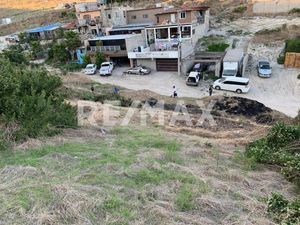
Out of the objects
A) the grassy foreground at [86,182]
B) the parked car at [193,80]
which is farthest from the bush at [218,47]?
the grassy foreground at [86,182]

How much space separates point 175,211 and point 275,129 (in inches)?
287

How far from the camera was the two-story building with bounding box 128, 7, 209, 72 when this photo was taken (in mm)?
28734

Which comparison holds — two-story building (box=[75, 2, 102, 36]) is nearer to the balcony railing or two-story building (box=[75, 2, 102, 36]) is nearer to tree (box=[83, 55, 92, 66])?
the balcony railing

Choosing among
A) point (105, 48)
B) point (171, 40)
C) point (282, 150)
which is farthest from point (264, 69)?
point (105, 48)

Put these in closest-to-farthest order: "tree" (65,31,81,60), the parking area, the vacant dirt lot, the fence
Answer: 1. the parking area
2. the vacant dirt lot
3. the fence
4. "tree" (65,31,81,60)

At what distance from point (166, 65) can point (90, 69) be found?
28.7 feet

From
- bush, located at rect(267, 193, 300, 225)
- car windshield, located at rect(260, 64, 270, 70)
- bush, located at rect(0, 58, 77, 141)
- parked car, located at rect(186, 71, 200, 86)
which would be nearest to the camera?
bush, located at rect(267, 193, 300, 225)

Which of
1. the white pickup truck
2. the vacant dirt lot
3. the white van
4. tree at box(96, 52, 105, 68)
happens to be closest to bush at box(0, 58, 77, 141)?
the vacant dirt lot

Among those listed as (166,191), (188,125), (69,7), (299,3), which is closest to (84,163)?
(166,191)

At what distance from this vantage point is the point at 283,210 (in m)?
5.75

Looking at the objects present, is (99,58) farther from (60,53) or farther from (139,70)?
(60,53)

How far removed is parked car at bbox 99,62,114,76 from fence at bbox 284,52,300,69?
18501 millimetres

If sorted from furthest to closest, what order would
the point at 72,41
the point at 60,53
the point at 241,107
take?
the point at 60,53 → the point at 72,41 → the point at 241,107

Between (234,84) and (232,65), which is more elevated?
(232,65)
